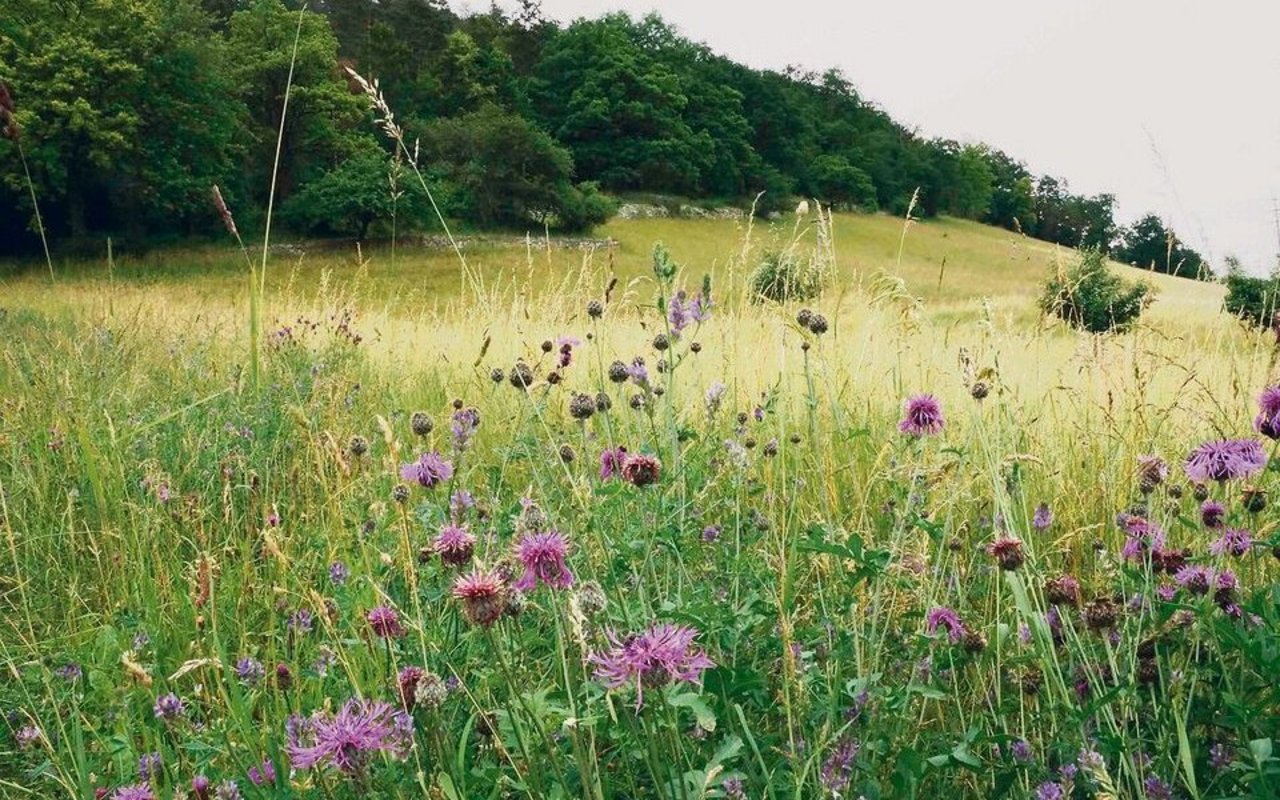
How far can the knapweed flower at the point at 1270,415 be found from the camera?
4.31 feet

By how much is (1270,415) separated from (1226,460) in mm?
95

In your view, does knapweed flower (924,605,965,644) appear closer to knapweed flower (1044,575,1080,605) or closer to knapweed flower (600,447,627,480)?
knapweed flower (1044,575,1080,605)

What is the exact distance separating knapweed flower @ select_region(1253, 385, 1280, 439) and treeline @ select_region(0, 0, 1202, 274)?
270 centimetres

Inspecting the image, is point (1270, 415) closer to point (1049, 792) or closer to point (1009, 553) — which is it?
point (1009, 553)

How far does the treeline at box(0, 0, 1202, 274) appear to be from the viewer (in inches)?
1137

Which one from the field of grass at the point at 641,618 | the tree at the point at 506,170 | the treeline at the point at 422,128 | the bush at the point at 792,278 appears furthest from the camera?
the tree at the point at 506,170

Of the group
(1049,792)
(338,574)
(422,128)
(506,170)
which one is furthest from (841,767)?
(422,128)

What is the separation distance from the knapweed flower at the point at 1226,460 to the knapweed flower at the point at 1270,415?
4 cm

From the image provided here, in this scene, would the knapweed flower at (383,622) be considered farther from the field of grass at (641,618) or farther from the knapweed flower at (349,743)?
the knapweed flower at (349,743)

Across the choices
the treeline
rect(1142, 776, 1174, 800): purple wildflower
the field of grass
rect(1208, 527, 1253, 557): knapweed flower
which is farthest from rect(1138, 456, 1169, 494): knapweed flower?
the treeline

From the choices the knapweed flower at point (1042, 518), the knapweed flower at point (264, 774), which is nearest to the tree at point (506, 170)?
the knapweed flower at point (1042, 518)

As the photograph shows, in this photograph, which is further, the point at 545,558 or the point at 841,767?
the point at 841,767

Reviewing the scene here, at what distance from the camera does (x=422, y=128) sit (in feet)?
117

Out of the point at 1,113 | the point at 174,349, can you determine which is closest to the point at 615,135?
the point at 174,349
